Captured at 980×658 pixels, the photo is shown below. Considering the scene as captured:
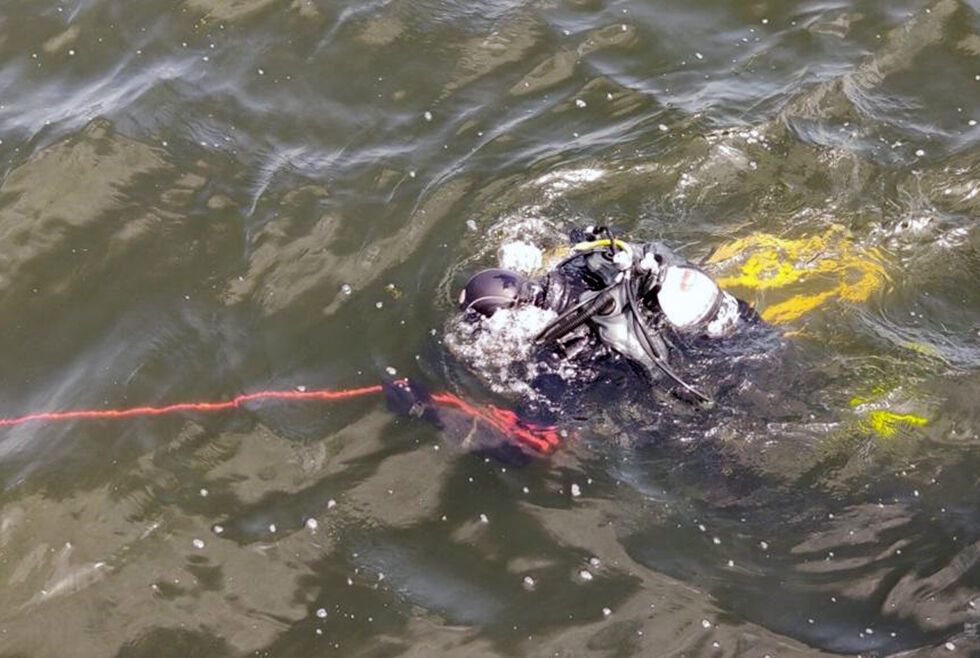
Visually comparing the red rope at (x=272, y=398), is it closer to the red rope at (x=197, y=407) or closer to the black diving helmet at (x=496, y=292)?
the red rope at (x=197, y=407)

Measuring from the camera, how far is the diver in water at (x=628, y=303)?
17.3 ft

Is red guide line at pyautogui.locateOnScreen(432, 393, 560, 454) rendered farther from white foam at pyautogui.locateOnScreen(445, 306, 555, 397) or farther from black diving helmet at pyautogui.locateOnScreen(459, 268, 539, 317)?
black diving helmet at pyautogui.locateOnScreen(459, 268, 539, 317)

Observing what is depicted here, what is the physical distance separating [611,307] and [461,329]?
128cm

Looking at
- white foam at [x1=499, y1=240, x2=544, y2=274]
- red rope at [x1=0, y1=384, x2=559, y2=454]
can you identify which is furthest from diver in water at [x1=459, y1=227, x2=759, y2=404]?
white foam at [x1=499, y1=240, x2=544, y2=274]

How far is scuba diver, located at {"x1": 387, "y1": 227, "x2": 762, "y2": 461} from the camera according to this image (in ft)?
17.3

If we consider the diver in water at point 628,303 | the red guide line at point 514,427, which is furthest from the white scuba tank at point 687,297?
the red guide line at point 514,427

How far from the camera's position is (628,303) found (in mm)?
5281

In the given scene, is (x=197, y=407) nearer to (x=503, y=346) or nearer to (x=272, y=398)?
(x=272, y=398)

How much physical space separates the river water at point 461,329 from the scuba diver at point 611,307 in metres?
0.25

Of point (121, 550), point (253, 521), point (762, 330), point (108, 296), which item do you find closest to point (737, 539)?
point (762, 330)

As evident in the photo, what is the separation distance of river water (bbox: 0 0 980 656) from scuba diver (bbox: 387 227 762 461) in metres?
0.25

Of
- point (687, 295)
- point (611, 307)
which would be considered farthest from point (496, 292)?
point (687, 295)

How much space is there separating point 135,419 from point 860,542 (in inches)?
170

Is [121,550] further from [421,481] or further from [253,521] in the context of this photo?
[421,481]
